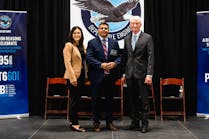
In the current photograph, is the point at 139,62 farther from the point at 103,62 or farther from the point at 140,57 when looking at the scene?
the point at 103,62

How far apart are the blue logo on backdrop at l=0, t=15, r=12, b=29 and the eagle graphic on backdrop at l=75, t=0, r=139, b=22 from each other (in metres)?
1.34

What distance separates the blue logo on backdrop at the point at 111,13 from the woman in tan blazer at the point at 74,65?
1.33 metres

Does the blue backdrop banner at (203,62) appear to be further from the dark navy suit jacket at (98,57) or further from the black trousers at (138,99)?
A: the dark navy suit jacket at (98,57)

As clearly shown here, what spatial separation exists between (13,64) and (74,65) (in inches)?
60.4

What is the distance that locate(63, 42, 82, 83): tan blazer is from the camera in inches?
206

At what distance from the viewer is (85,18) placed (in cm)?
662

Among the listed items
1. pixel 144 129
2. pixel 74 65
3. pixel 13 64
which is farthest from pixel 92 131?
pixel 13 64

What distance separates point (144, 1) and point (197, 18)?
0.97m

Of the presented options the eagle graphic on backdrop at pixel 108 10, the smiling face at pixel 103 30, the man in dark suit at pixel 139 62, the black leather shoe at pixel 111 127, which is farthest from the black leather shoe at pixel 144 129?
the eagle graphic on backdrop at pixel 108 10

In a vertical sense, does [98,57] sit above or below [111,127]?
above

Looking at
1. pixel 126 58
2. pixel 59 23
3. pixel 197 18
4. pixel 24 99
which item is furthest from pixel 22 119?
pixel 197 18

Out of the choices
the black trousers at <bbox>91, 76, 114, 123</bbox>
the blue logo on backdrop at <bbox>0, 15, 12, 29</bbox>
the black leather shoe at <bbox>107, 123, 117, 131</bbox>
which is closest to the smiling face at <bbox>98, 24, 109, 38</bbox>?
the black trousers at <bbox>91, 76, 114, 123</bbox>

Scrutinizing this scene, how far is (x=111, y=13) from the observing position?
666cm

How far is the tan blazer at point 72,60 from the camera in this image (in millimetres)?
5223
